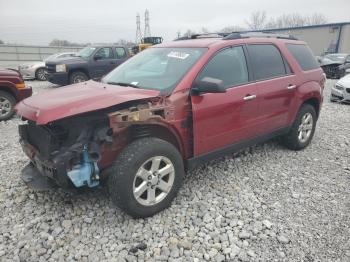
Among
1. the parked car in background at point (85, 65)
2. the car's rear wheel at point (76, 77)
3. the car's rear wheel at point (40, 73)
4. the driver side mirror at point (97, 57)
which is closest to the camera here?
the parked car in background at point (85, 65)

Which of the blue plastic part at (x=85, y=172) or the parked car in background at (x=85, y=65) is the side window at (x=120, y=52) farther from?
the blue plastic part at (x=85, y=172)

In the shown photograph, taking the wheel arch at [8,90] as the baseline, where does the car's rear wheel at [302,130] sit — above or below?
below

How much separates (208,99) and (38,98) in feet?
5.91

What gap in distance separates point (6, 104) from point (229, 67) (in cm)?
561

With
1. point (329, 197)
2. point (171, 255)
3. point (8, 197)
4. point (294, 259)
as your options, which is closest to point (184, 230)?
point (171, 255)

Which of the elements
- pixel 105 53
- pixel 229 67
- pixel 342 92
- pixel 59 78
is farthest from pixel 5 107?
pixel 342 92

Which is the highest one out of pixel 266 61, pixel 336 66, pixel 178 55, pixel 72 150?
pixel 178 55

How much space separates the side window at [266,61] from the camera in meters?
3.97

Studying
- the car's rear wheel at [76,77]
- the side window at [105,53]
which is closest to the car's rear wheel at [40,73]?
the car's rear wheel at [76,77]

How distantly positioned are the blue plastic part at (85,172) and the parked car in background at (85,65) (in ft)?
31.1

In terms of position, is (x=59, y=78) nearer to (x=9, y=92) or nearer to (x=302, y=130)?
(x=9, y=92)

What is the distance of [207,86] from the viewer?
3127mm

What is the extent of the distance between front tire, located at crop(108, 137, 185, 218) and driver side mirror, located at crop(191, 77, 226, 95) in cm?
65

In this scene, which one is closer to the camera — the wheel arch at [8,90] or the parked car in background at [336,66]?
the wheel arch at [8,90]
